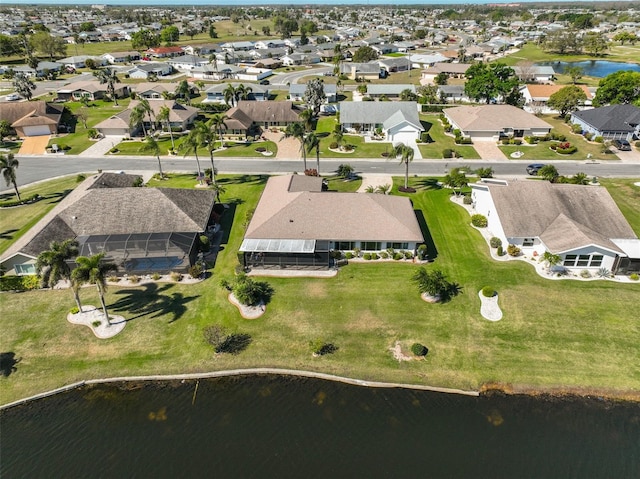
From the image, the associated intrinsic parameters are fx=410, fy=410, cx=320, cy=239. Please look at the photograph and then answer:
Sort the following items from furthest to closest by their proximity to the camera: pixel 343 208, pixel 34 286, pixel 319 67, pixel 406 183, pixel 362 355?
pixel 319 67 < pixel 406 183 < pixel 343 208 < pixel 34 286 < pixel 362 355

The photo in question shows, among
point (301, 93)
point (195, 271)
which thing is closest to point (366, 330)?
point (195, 271)

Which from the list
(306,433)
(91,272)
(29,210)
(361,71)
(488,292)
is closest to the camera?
(306,433)

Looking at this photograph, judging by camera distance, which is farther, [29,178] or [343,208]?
[29,178]

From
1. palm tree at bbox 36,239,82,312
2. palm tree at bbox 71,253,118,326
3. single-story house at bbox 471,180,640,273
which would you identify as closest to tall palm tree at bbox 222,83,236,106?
single-story house at bbox 471,180,640,273

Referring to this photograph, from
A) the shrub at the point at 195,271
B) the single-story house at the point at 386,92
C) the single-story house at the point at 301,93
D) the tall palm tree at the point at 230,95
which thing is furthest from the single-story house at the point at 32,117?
the single-story house at the point at 386,92

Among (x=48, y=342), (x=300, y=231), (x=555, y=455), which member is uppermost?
(x=300, y=231)

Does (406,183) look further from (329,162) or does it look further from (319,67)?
(319,67)

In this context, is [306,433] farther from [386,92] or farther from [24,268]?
[386,92]

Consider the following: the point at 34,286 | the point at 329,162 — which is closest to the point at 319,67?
the point at 329,162

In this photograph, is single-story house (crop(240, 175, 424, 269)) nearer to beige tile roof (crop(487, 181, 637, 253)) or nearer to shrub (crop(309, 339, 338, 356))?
shrub (crop(309, 339, 338, 356))
